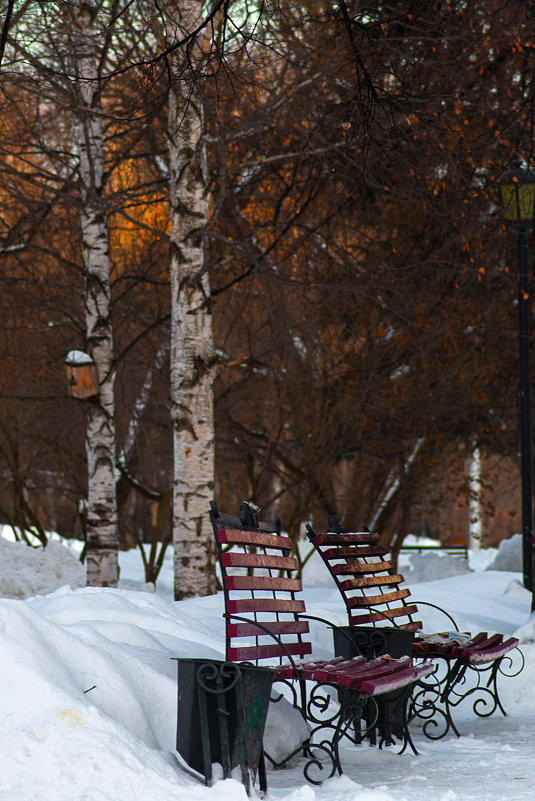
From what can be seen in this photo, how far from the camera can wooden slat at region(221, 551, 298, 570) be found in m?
4.30

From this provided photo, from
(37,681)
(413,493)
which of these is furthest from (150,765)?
(413,493)

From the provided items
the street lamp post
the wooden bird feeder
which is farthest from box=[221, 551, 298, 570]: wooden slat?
the wooden bird feeder

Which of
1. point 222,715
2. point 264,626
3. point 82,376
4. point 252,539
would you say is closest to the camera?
point 222,715

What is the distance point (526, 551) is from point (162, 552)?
9.01m

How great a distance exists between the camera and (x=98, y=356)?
9133mm

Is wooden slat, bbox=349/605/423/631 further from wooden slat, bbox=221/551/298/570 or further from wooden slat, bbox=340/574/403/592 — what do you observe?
wooden slat, bbox=221/551/298/570

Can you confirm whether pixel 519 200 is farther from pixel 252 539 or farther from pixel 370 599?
pixel 252 539

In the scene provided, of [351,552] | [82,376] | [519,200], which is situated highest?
[519,200]

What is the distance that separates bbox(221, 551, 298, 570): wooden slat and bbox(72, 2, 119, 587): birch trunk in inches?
177

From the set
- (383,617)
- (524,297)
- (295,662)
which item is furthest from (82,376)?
(295,662)

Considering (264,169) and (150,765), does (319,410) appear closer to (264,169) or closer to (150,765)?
(264,169)

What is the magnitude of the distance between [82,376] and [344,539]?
4.28 metres

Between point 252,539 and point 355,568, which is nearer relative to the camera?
point 252,539

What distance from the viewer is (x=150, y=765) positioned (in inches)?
128
